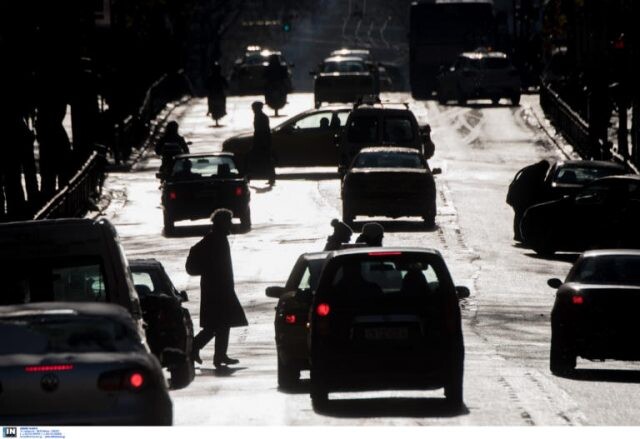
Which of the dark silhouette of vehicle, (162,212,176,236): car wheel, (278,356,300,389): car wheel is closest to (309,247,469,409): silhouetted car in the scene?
(278,356,300,389): car wheel

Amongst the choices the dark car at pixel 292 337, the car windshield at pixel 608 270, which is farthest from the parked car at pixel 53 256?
the car windshield at pixel 608 270

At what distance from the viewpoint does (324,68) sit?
245 feet

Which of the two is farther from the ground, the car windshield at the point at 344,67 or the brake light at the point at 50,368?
the brake light at the point at 50,368

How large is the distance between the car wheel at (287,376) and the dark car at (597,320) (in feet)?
9.35

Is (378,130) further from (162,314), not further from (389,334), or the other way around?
(389,334)

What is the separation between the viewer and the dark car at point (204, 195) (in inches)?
1550

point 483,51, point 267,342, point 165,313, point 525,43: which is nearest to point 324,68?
point 483,51

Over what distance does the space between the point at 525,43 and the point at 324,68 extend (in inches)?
481

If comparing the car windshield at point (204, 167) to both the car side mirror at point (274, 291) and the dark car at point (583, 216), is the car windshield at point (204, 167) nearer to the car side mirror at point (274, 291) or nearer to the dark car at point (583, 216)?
the dark car at point (583, 216)

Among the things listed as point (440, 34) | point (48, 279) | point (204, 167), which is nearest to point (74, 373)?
point (48, 279)

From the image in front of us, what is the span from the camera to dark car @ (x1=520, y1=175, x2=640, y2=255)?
34.2 m

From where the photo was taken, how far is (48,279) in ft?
53.7

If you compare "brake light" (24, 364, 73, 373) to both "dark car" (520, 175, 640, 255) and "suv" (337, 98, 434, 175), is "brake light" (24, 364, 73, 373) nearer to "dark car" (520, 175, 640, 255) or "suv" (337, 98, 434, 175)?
"dark car" (520, 175, 640, 255)

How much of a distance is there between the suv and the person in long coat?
21911 mm
